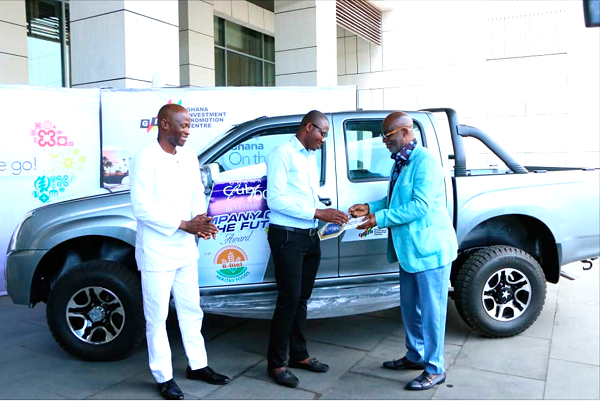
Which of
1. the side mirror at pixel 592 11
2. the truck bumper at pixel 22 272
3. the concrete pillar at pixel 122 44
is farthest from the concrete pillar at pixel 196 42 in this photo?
the side mirror at pixel 592 11

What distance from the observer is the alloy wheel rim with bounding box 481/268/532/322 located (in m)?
4.72

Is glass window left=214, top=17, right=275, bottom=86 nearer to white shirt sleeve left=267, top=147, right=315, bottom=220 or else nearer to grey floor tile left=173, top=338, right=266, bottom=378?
grey floor tile left=173, top=338, right=266, bottom=378

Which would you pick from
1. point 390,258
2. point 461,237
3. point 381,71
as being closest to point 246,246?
point 390,258

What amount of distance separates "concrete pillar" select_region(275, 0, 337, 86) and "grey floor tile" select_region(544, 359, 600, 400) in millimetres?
8468

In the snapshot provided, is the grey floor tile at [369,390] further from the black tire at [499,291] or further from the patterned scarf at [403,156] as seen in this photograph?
the patterned scarf at [403,156]

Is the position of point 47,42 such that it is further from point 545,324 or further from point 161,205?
point 545,324

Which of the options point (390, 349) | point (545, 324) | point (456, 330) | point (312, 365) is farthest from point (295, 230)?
point (545, 324)

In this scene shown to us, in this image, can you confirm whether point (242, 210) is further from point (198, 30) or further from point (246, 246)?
point (198, 30)

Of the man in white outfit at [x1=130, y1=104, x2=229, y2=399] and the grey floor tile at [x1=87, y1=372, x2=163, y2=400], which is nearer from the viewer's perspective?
the man in white outfit at [x1=130, y1=104, x2=229, y2=399]

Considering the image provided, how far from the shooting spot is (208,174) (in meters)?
4.21

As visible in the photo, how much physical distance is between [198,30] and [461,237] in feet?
32.0

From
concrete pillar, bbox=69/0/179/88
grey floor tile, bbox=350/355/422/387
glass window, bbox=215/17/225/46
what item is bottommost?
grey floor tile, bbox=350/355/422/387

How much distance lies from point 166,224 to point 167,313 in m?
0.63

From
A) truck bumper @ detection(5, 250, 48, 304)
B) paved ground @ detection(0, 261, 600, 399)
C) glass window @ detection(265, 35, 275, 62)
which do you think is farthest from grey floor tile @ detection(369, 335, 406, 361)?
glass window @ detection(265, 35, 275, 62)
